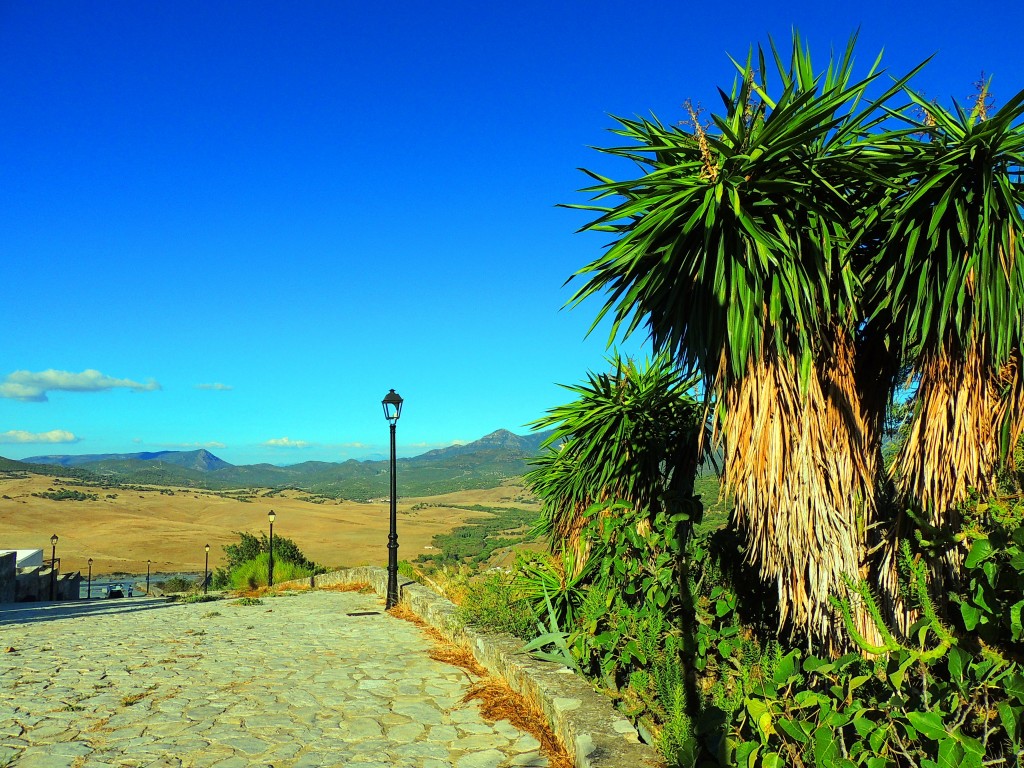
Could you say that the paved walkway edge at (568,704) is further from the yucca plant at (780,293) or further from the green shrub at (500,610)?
the yucca plant at (780,293)

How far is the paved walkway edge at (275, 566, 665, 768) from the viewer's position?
3.78 m

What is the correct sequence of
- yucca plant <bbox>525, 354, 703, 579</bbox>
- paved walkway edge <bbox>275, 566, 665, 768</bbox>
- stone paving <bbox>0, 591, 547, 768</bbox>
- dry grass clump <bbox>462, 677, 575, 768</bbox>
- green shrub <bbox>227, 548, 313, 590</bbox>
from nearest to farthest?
paved walkway edge <bbox>275, 566, 665, 768</bbox>
dry grass clump <bbox>462, 677, 575, 768</bbox>
stone paving <bbox>0, 591, 547, 768</bbox>
yucca plant <bbox>525, 354, 703, 579</bbox>
green shrub <bbox>227, 548, 313, 590</bbox>

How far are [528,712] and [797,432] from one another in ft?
8.52

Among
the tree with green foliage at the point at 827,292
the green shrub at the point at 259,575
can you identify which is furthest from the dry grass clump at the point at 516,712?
the green shrub at the point at 259,575

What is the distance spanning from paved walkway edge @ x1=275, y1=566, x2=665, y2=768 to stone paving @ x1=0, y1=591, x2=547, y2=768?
289 mm

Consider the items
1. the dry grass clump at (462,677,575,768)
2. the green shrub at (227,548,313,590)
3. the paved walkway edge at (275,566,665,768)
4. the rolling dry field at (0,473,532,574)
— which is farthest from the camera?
the rolling dry field at (0,473,532,574)

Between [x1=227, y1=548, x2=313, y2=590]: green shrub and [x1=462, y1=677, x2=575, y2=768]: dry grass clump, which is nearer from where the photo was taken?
[x1=462, y1=677, x2=575, y2=768]: dry grass clump

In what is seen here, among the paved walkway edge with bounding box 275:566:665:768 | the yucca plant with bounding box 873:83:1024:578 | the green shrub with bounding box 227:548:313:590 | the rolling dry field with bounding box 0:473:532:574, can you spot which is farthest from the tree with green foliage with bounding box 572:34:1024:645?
the rolling dry field with bounding box 0:473:532:574

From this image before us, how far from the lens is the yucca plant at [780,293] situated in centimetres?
419

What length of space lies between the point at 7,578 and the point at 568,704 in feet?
79.5

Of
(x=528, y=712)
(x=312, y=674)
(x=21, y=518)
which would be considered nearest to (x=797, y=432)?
(x=528, y=712)

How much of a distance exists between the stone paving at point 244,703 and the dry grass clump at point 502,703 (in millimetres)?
90

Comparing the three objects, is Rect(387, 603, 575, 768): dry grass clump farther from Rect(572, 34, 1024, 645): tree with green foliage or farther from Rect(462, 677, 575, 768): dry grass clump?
Rect(572, 34, 1024, 645): tree with green foliage

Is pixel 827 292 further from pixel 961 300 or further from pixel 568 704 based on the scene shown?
pixel 568 704
